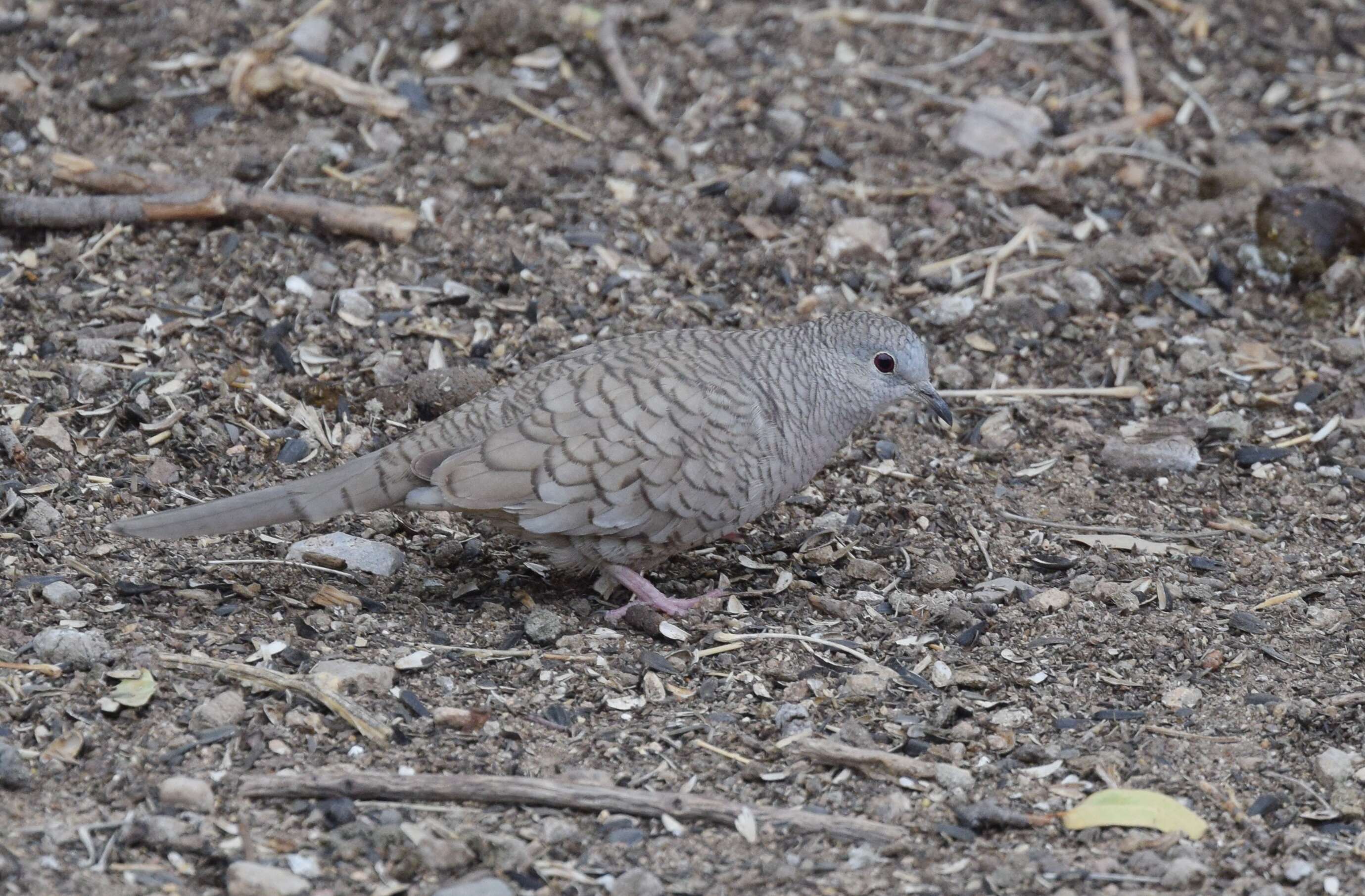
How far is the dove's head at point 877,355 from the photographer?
506 cm

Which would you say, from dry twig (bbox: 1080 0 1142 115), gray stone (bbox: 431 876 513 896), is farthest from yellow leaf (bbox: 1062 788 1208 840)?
dry twig (bbox: 1080 0 1142 115)

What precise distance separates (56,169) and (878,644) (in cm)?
403

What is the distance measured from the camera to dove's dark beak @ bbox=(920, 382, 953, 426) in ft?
16.9

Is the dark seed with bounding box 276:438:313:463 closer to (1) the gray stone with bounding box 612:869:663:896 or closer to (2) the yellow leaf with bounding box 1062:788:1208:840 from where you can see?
(1) the gray stone with bounding box 612:869:663:896

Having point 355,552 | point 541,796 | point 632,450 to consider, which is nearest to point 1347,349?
point 632,450

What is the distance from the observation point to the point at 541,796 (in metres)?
3.80

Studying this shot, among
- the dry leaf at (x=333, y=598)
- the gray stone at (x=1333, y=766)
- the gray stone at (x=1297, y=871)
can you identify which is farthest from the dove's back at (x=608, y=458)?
the gray stone at (x=1297, y=871)

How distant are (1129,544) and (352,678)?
8.89 ft

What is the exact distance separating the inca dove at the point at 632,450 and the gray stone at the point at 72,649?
0.36 meters

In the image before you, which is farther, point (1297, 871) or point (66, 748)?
point (66, 748)

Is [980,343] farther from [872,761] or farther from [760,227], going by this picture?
[872,761]

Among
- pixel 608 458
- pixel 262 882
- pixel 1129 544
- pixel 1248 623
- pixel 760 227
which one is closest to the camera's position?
pixel 262 882

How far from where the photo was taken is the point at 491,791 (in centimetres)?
380

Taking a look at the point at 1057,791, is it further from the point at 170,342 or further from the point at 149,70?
the point at 149,70
